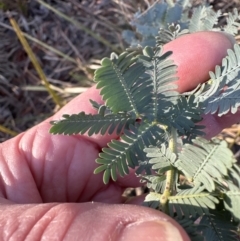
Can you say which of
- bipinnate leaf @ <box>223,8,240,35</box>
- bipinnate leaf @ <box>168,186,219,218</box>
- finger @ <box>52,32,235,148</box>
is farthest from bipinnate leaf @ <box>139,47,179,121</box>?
bipinnate leaf @ <box>223,8,240,35</box>

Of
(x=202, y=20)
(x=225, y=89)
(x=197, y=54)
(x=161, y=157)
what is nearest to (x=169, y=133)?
(x=161, y=157)

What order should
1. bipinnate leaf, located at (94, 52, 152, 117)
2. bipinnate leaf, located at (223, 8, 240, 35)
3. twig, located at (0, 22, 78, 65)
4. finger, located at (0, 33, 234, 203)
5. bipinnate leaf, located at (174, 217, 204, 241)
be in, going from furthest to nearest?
twig, located at (0, 22, 78, 65)
finger, located at (0, 33, 234, 203)
bipinnate leaf, located at (223, 8, 240, 35)
bipinnate leaf, located at (174, 217, 204, 241)
bipinnate leaf, located at (94, 52, 152, 117)

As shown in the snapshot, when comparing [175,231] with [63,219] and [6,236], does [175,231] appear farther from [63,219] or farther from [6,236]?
[6,236]

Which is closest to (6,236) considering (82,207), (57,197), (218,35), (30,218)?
(30,218)

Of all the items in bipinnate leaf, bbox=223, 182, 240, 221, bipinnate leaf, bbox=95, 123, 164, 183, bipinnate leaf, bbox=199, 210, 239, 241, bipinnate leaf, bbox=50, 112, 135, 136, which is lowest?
bipinnate leaf, bbox=199, 210, 239, 241

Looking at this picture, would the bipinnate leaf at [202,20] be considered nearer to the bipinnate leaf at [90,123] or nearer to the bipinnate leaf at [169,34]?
the bipinnate leaf at [169,34]

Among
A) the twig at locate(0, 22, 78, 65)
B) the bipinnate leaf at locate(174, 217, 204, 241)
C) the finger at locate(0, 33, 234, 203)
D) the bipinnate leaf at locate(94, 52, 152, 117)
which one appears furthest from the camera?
the twig at locate(0, 22, 78, 65)

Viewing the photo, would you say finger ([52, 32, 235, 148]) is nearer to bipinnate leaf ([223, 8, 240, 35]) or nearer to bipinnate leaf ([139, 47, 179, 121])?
bipinnate leaf ([223, 8, 240, 35])

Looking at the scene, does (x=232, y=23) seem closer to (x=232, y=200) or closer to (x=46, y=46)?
(x=232, y=200)
